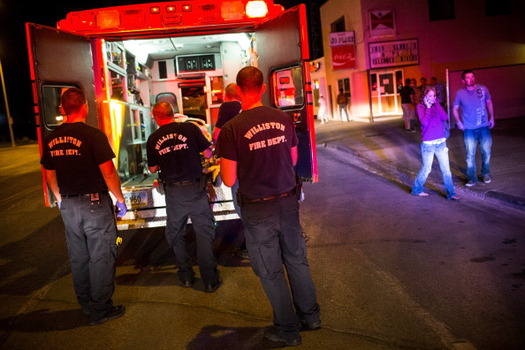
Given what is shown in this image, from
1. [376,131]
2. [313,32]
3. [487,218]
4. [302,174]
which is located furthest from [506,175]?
[313,32]

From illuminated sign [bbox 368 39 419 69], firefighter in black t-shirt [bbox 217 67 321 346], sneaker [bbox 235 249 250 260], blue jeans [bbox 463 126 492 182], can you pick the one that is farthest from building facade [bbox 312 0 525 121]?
firefighter in black t-shirt [bbox 217 67 321 346]

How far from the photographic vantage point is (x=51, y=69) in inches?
214

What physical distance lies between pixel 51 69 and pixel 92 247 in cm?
225

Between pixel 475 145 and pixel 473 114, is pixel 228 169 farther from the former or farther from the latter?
pixel 475 145

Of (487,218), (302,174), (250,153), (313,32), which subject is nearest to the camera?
(250,153)

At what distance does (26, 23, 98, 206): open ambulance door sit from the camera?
521 cm

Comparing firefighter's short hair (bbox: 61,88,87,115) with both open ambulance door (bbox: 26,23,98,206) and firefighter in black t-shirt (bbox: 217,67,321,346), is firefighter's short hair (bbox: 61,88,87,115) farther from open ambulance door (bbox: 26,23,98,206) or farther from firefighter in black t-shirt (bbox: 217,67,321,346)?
firefighter in black t-shirt (bbox: 217,67,321,346)

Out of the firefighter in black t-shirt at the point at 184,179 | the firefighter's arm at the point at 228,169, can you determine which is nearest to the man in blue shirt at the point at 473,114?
the firefighter in black t-shirt at the point at 184,179

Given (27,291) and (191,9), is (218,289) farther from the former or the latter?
(191,9)

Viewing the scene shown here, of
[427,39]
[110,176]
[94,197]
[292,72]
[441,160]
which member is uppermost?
[427,39]

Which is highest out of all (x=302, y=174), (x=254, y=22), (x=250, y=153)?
(x=254, y=22)

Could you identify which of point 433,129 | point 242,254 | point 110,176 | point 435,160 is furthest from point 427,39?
point 110,176

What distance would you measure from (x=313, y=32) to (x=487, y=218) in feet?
98.0

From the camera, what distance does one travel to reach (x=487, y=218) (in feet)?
22.5
